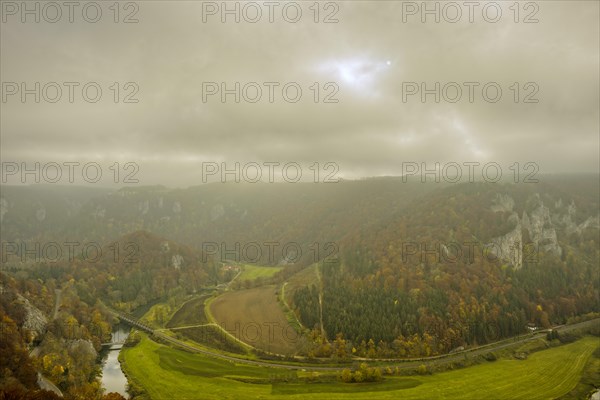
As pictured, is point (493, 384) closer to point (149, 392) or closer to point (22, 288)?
point (149, 392)

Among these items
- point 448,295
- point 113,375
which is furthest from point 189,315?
point 448,295

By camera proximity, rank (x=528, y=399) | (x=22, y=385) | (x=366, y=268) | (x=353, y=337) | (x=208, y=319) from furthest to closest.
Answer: (x=366, y=268) < (x=208, y=319) < (x=353, y=337) < (x=528, y=399) < (x=22, y=385)

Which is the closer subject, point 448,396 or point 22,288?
point 448,396

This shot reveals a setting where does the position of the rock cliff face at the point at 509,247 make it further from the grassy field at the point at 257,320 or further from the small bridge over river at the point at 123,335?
the small bridge over river at the point at 123,335

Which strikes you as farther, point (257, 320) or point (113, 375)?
point (257, 320)

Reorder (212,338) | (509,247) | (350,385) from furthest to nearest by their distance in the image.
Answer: (509,247) → (212,338) → (350,385)

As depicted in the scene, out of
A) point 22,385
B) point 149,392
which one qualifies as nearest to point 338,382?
point 149,392

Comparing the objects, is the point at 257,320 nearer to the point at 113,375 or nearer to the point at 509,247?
the point at 113,375
